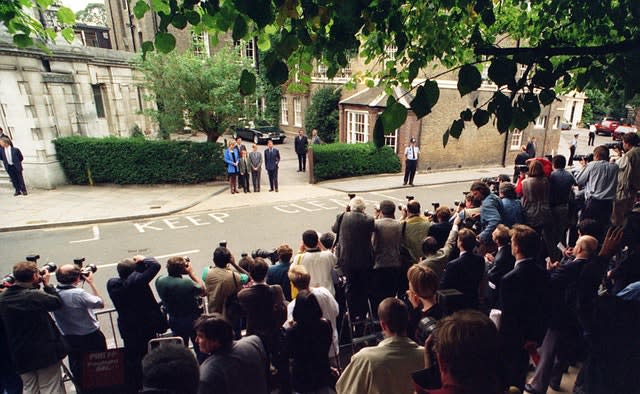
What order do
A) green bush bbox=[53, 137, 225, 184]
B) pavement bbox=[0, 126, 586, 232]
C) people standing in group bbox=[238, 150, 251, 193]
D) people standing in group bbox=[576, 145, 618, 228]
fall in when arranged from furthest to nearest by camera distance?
green bush bbox=[53, 137, 225, 184] < people standing in group bbox=[238, 150, 251, 193] < pavement bbox=[0, 126, 586, 232] < people standing in group bbox=[576, 145, 618, 228]

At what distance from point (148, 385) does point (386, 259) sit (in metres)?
3.44

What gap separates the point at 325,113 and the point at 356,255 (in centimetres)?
2138

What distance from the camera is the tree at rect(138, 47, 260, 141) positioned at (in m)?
15.4

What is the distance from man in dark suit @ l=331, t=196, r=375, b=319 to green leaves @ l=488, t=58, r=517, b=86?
9.54ft

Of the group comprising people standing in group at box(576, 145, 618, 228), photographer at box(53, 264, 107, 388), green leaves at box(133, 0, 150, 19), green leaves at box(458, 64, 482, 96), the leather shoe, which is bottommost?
the leather shoe

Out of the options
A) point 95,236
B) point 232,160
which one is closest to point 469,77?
point 95,236

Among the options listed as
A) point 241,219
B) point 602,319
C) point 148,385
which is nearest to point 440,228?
point 602,319

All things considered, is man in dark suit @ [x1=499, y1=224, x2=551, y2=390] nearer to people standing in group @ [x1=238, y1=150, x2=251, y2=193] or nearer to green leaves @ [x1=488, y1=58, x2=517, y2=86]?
green leaves @ [x1=488, y1=58, x2=517, y2=86]

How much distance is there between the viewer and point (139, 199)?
1389 centimetres

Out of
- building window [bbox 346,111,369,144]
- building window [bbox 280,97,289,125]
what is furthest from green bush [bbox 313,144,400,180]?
building window [bbox 280,97,289,125]

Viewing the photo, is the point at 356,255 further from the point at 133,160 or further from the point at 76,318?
the point at 133,160

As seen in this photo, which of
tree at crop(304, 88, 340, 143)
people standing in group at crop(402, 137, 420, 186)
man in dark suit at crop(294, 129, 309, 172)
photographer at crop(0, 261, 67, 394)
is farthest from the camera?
tree at crop(304, 88, 340, 143)

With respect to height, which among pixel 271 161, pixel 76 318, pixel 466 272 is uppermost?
pixel 271 161

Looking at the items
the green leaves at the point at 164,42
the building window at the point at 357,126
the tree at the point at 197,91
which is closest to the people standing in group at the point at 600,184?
the green leaves at the point at 164,42
